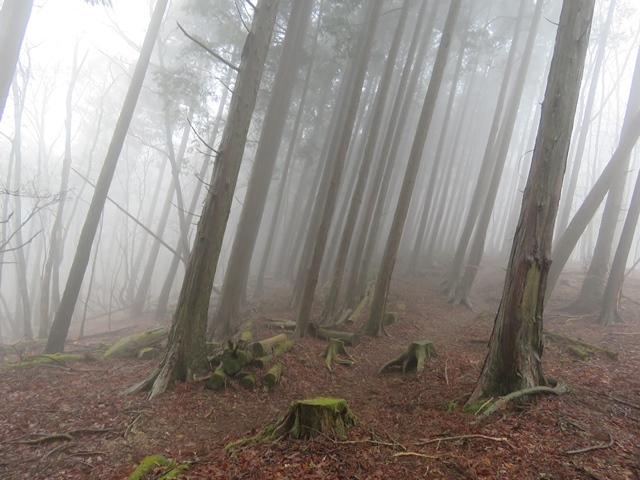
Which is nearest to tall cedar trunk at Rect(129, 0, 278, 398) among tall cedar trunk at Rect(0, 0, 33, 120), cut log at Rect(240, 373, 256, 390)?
cut log at Rect(240, 373, 256, 390)

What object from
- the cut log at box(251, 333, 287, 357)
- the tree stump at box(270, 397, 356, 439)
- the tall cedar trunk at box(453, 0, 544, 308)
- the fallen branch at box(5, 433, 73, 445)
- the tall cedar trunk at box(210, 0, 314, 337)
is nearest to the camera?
the tree stump at box(270, 397, 356, 439)

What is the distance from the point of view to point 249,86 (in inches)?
243

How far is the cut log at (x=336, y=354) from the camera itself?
25.1ft

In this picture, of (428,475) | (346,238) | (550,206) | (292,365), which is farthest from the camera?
(346,238)

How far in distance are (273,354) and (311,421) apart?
340 cm

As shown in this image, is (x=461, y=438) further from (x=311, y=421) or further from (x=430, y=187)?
(x=430, y=187)

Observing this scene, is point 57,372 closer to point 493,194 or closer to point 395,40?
point 395,40

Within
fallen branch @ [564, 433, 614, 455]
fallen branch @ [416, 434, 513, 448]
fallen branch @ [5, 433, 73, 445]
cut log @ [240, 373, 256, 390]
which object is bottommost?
fallen branch @ [5, 433, 73, 445]

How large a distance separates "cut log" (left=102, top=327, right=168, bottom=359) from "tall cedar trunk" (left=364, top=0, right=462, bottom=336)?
17.0 feet

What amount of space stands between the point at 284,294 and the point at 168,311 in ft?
16.6

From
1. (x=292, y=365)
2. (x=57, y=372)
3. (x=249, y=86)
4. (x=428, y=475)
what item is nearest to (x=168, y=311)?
(x=57, y=372)

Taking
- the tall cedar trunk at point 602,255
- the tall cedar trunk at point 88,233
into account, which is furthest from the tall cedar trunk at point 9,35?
the tall cedar trunk at point 602,255

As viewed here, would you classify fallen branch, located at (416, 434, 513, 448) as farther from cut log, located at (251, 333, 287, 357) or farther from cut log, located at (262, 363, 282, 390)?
cut log, located at (251, 333, 287, 357)

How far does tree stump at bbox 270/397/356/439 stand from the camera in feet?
12.7
